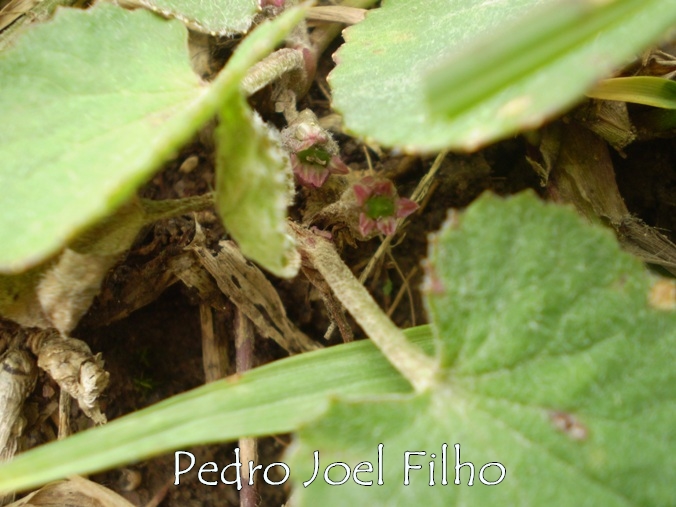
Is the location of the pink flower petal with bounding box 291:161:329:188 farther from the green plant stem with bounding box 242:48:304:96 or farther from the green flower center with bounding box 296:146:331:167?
the green plant stem with bounding box 242:48:304:96

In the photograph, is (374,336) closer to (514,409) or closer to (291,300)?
(514,409)


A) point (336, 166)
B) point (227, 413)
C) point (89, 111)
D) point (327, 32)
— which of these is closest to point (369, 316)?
point (227, 413)

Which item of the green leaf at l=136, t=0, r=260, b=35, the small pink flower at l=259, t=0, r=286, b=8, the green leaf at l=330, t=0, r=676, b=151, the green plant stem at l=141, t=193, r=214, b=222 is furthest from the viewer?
the small pink flower at l=259, t=0, r=286, b=8

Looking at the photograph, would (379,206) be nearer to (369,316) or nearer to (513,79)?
(369,316)

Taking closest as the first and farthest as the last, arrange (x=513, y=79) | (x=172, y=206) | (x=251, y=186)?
1. (x=513, y=79)
2. (x=251, y=186)
3. (x=172, y=206)

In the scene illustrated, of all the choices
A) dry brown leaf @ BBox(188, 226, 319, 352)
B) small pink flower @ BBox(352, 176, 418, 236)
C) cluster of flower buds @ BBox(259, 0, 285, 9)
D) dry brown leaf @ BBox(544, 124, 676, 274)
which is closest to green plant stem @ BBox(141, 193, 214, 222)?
dry brown leaf @ BBox(188, 226, 319, 352)

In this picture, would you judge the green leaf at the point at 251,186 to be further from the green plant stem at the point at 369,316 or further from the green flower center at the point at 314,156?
Answer: the green flower center at the point at 314,156

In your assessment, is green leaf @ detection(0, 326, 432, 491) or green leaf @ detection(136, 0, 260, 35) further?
green leaf @ detection(136, 0, 260, 35)
